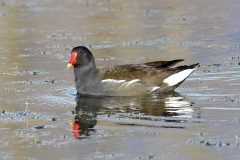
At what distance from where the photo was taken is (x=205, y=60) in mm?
14922

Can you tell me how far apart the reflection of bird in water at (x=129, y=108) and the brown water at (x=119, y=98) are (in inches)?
0.6

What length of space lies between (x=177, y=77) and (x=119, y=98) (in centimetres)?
95

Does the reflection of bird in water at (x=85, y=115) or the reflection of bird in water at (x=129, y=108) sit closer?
the reflection of bird in water at (x=85, y=115)

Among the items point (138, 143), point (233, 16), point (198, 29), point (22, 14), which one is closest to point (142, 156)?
point (138, 143)

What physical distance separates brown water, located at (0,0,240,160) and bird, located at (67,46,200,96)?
205 millimetres

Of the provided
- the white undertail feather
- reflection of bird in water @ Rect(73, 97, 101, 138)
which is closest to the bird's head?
the white undertail feather

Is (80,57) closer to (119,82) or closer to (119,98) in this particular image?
(119,82)

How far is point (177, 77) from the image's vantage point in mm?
12445

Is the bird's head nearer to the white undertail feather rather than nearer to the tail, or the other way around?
the white undertail feather

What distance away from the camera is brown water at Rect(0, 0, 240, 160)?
896 cm

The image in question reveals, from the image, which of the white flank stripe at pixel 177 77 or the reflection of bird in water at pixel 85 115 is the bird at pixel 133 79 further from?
the reflection of bird in water at pixel 85 115

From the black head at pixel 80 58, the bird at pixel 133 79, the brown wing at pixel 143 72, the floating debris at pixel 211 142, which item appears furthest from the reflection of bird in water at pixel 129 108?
the floating debris at pixel 211 142

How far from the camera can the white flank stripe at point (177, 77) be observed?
12406 mm

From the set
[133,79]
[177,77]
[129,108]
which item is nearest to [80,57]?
[133,79]
